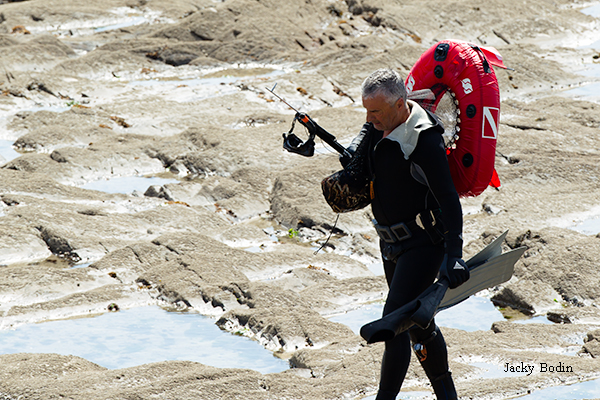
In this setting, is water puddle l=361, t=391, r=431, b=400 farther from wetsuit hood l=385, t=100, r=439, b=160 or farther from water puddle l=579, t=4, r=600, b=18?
water puddle l=579, t=4, r=600, b=18

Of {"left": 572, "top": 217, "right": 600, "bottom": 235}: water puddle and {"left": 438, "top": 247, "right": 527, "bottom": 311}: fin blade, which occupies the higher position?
{"left": 438, "top": 247, "right": 527, "bottom": 311}: fin blade

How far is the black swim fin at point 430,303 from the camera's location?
9.13 ft

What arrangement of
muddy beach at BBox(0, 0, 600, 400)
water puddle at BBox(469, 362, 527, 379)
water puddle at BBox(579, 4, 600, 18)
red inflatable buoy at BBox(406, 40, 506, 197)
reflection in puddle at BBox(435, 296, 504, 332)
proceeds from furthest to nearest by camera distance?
water puddle at BBox(579, 4, 600, 18) < reflection in puddle at BBox(435, 296, 504, 332) < muddy beach at BBox(0, 0, 600, 400) < water puddle at BBox(469, 362, 527, 379) < red inflatable buoy at BBox(406, 40, 506, 197)

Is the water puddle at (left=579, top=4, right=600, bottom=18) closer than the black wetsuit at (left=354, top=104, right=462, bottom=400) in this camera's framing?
No

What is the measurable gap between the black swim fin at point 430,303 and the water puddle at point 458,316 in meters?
2.44

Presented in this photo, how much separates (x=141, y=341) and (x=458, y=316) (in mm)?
2706

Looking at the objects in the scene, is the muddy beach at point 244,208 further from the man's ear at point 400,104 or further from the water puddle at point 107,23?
the man's ear at point 400,104

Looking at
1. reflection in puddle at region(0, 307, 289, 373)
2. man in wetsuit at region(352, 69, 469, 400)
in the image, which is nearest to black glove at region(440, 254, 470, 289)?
man in wetsuit at region(352, 69, 469, 400)

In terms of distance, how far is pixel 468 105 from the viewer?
3357 mm

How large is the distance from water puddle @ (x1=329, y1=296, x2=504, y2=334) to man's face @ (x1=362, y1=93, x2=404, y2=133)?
2.79 metres

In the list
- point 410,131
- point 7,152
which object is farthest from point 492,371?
point 7,152

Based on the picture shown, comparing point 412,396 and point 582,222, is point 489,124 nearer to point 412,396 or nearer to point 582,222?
point 412,396

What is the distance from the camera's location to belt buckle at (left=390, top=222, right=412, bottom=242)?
3.10 m

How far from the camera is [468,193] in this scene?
3410 mm
